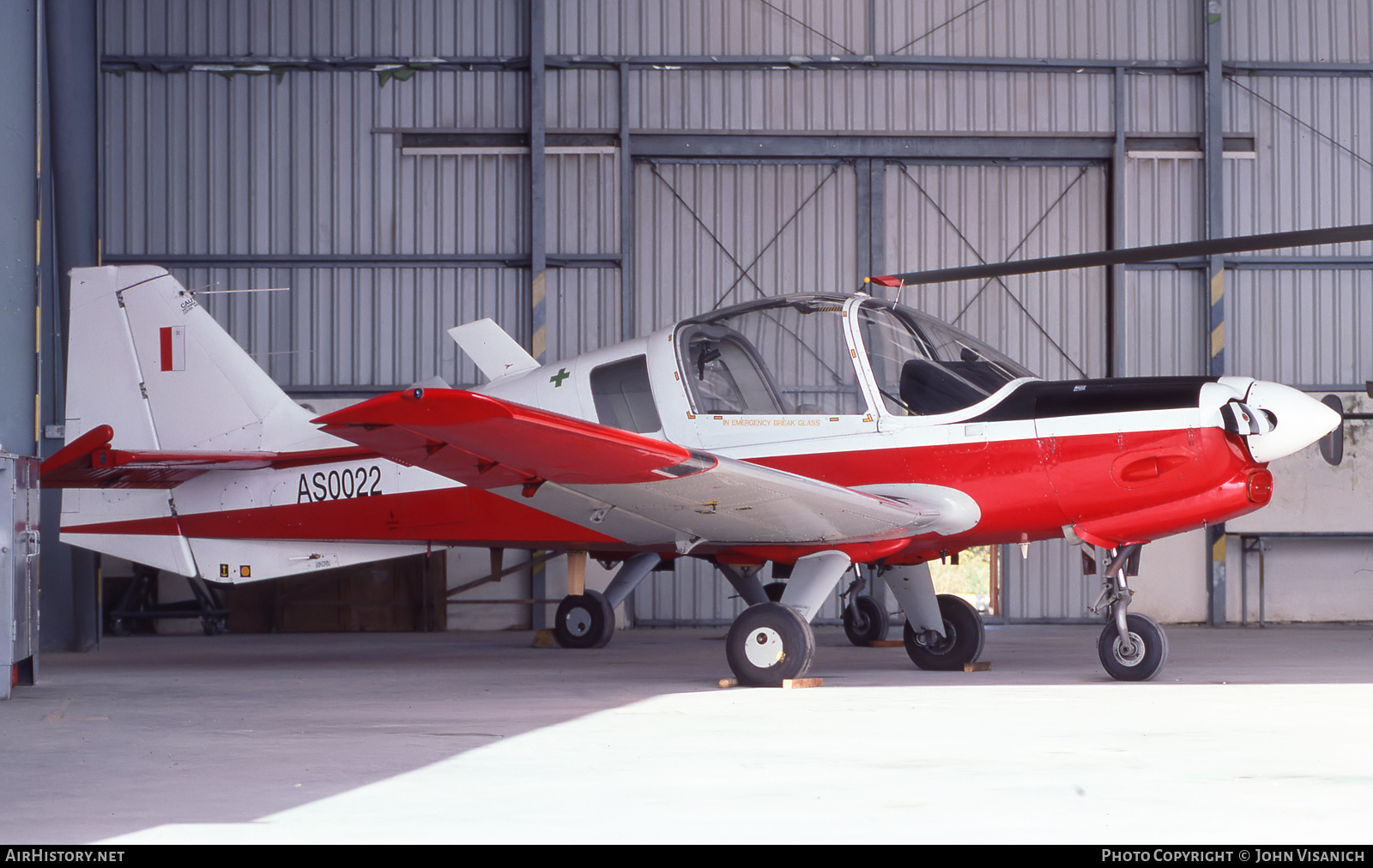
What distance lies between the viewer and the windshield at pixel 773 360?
7.00m

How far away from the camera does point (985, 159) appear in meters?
14.1

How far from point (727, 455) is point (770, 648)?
123 cm

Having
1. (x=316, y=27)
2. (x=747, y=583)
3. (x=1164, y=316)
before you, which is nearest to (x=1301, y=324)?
(x=1164, y=316)

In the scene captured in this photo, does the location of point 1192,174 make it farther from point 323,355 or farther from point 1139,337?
point 323,355

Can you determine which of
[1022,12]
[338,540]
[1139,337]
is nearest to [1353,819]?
[338,540]

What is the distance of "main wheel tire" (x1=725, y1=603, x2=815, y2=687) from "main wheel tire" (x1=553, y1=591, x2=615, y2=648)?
160 inches

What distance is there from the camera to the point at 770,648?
21.3 feet

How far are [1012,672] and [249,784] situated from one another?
5.14 metres

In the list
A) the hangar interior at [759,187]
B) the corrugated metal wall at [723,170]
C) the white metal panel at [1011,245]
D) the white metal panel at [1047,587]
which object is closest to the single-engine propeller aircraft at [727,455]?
the hangar interior at [759,187]

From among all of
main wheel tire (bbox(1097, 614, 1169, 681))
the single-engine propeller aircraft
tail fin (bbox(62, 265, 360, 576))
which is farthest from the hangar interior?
main wheel tire (bbox(1097, 614, 1169, 681))

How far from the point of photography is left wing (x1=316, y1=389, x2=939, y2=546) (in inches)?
208

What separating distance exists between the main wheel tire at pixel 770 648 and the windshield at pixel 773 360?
4.12 ft

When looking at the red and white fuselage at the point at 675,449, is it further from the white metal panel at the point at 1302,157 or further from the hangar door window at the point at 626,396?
the white metal panel at the point at 1302,157

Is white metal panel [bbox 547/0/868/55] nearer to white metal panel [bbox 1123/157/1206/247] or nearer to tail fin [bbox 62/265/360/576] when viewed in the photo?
white metal panel [bbox 1123/157/1206/247]
